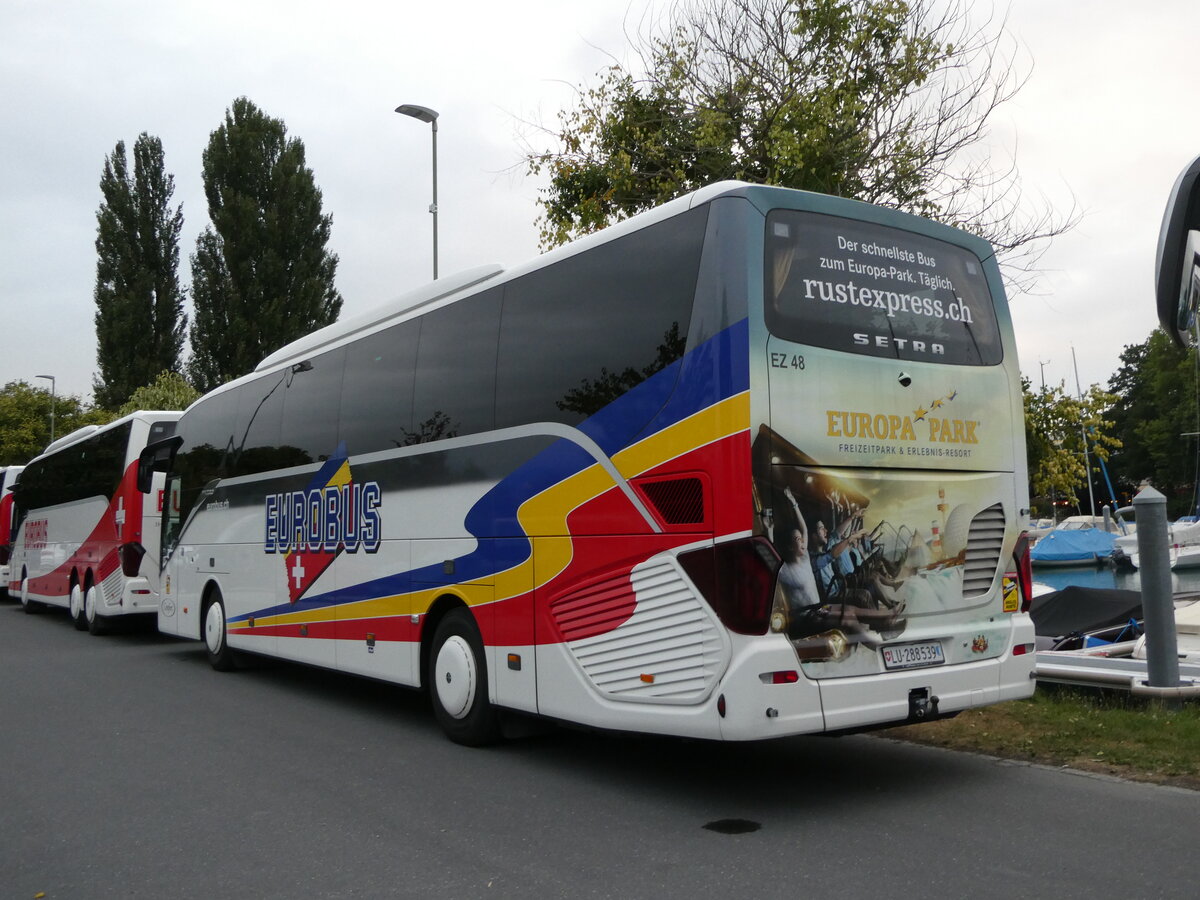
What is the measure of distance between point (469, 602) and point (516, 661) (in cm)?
84

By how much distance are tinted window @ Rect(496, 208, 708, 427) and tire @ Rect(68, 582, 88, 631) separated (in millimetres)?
15295

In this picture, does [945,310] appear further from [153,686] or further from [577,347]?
[153,686]

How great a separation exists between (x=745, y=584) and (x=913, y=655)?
1.36 m

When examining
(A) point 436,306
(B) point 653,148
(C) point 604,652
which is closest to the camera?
(C) point 604,652

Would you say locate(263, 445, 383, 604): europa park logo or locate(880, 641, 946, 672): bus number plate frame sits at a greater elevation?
locate(263, 445, 383, 604): europa park logo

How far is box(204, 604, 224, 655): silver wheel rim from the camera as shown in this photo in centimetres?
1429

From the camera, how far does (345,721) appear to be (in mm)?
10523

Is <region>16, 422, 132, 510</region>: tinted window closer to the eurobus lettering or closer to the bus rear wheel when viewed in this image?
the bus rear wheel

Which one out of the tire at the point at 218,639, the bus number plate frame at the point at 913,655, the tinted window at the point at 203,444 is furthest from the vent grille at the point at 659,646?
the tinted window at the point at 203,444

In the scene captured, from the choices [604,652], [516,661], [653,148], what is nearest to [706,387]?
[604,652]

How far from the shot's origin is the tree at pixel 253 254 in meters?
48.8

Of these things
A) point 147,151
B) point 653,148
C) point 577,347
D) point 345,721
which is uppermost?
point 147,151

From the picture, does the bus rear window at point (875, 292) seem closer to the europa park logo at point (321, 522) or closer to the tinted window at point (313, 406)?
the europa park logo at point (321, 522)

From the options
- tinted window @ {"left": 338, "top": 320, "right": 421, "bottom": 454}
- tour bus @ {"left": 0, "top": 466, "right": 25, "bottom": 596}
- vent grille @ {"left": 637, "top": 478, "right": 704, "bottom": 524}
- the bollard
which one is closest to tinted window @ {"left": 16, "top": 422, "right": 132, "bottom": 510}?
tour bus @ {"left": 0, "top": 466, "right": 25, "bottom": 596}
